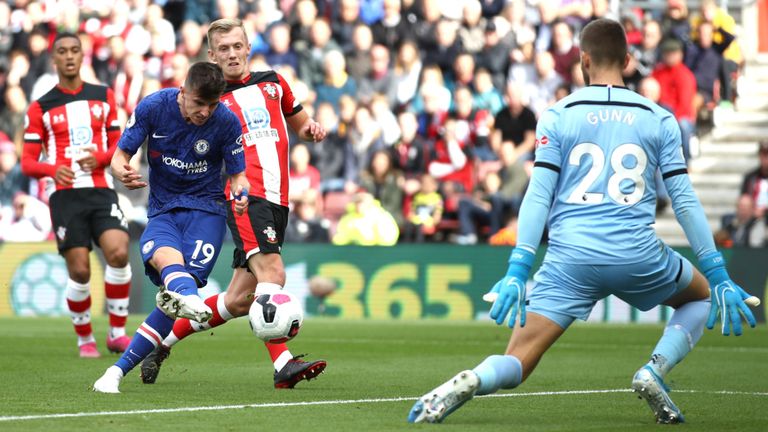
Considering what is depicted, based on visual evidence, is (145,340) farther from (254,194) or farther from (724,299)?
(724,299)

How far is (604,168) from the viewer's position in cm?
650

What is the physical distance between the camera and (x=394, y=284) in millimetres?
18703

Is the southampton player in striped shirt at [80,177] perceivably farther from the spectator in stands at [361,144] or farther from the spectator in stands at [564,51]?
the spectator in stands at [564,51]

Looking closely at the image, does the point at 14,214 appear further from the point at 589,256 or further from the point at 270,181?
the point at 589,256

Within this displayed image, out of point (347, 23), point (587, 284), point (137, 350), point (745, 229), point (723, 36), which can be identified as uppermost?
point (347, 23)

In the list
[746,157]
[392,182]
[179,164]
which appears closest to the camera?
[179,164]

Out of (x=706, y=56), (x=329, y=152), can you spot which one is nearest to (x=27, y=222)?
(x=329, y=152)

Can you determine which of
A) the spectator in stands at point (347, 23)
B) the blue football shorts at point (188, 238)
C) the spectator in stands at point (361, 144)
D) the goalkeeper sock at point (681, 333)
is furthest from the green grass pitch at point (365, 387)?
the spectator in stands at point (347, 23)

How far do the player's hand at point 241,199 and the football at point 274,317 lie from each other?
0.53 meters

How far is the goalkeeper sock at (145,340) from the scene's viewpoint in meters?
8.30

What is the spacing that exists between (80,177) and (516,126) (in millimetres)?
10417

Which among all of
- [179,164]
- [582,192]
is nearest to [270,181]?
[179,164]

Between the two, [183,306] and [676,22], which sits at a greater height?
[676,22]

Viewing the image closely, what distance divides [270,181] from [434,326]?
804cm
